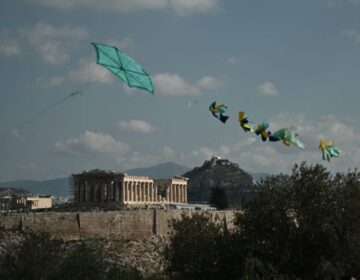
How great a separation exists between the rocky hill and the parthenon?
64670mm

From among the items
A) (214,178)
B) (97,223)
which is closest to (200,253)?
(97,223)

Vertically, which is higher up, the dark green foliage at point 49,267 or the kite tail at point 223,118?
the kite tail at point 223,118

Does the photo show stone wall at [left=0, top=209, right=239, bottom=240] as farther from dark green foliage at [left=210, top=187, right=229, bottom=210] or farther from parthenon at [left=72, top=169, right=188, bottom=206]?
dark green foliage at [left=210, top=187, right=229, bottom=210]

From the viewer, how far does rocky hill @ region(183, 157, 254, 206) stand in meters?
169

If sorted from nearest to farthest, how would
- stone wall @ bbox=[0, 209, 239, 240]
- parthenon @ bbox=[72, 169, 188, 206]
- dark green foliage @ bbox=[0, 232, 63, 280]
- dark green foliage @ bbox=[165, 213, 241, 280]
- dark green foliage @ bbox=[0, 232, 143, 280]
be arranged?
dark green foliage @ bbox=[0, 232, 143, 280] < dark green foliage @ bbox=[0, 232, 63, 280] < dark green foliage @ bbox=[165, 213, 241, 280] < stone wall @ bbox=[0, 209, 239, 240] < parthenon @ bbox=[72, 169, 188, 206]

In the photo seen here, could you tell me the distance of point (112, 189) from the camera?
90.7 m

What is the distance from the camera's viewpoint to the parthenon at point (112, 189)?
89062 mm

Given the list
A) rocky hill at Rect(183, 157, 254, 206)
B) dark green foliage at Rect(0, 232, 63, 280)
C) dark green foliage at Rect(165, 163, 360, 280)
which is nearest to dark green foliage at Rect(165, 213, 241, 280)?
dark green foliage at Rect(165, 163, 360, 280)

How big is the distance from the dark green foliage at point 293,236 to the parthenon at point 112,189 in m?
53.9

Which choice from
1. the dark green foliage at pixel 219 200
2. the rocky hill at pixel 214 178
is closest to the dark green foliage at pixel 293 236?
the dark green foliage at pixel 219 200

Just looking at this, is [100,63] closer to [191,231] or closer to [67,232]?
[191,231]

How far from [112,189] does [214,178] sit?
9395 centimetres

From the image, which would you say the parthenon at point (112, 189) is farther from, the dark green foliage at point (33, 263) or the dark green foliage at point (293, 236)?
the dark green foliage at point (33, 263)

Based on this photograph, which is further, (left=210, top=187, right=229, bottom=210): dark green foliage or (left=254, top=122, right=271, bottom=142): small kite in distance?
(left=210, top=187, right=229, bottom=210): dark green foliage
